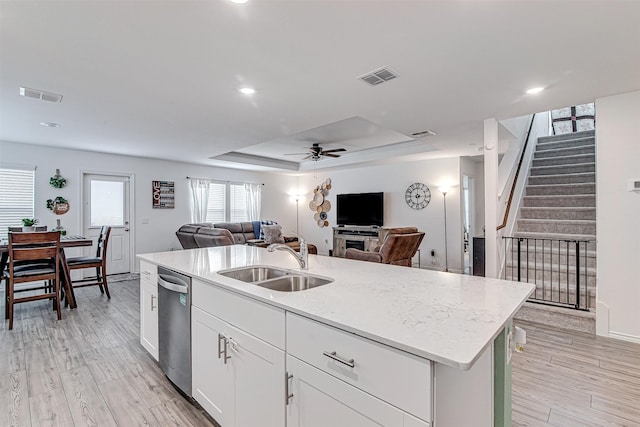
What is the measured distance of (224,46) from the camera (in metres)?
2.11

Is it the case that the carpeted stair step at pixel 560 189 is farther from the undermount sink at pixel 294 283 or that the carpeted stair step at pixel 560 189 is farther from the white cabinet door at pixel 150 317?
the white cabinet door at pixel 150 317

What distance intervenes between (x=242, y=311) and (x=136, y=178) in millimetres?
6024

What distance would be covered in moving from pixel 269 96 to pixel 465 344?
2.80m

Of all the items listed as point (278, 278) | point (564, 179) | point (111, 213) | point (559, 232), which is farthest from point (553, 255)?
point (111, 213)

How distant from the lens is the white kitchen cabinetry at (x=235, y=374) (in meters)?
1.35

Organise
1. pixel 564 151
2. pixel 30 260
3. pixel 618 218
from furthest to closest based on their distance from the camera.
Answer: pixel 564 151
pixel 30 260
pixel 618 218

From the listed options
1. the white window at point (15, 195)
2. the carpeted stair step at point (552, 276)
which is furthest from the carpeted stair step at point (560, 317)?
the white window at point (15, 195)

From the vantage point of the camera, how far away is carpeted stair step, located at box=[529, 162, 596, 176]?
4957mm

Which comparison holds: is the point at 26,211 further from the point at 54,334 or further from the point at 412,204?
the point at 412,204

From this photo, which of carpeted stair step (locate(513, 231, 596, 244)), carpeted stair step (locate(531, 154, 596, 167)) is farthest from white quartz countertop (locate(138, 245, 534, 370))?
carpeted stair step (locate(531, 154, 596, 167))

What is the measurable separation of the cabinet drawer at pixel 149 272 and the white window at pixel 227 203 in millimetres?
5220

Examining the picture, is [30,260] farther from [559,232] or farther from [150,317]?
[559,232]

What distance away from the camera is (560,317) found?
10.8ft

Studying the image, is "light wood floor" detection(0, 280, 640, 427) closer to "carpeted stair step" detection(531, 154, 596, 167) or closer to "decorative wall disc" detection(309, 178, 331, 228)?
"carpeted stair step" detection(531, 154, 596, 167)
